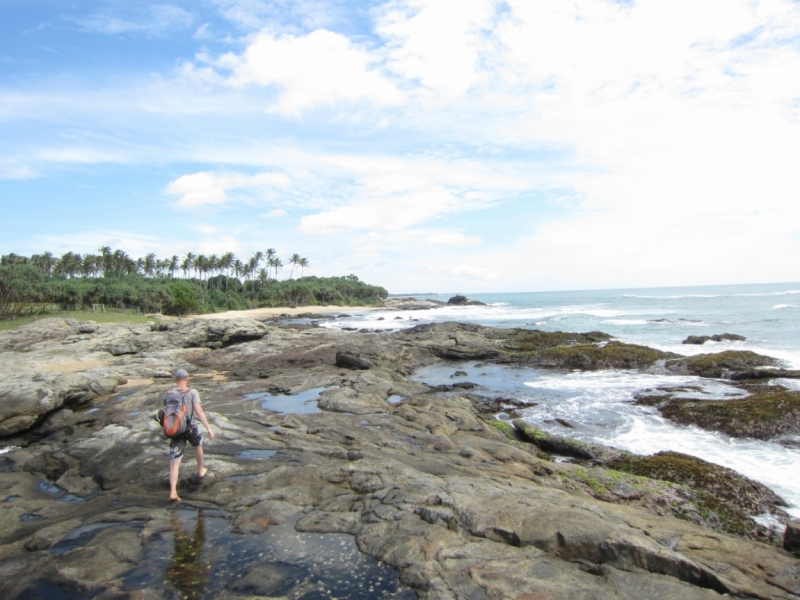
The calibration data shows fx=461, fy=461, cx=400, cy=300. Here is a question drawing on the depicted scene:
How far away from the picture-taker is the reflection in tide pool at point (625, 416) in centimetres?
1288

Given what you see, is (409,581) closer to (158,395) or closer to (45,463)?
(45,463)

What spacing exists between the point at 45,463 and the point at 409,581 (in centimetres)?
939

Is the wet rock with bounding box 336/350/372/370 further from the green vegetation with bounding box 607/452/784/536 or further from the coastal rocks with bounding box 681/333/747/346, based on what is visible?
the coastal rocks with bounding box 681/333/747/346

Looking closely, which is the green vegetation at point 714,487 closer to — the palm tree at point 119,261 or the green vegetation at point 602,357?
the green vegetation at point 602,357

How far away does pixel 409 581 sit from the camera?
19.4 ft

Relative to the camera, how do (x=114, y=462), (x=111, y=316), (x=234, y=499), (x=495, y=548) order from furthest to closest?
(x=111, y=316) → (x=114, y=462) → (x=234, y=499) → (x=495, y=548)

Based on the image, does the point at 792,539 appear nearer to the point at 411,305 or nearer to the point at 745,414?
the point at 745,414

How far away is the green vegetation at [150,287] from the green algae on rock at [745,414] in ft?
216

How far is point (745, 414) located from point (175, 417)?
17981 millimetres

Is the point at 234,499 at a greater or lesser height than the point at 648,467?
greater

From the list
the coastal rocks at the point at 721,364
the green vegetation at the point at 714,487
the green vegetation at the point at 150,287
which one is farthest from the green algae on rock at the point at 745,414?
the green vegetation at the point at 150,287

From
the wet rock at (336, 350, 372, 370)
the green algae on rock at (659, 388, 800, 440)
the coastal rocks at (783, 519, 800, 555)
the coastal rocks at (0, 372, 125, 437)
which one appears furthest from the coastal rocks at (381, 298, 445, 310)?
the coastal rocks at (783, 519, 800, 555)

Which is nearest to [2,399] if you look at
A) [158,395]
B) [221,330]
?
[158,395]

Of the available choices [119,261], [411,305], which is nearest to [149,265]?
[119,261]
